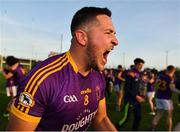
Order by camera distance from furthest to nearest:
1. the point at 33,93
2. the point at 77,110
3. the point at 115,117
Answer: the point at 115,117, the point at 77,110, the point at 33,93

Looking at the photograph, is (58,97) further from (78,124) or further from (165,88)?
(165,88)

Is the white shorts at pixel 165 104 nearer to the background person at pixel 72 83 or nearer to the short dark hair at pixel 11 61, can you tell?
the short dark hair at pixel 11 61

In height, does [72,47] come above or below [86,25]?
below

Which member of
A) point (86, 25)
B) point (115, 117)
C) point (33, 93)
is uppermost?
point (86, 25)

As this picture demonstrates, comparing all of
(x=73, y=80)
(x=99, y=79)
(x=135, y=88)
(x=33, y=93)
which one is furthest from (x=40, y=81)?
(x=135, y=88)

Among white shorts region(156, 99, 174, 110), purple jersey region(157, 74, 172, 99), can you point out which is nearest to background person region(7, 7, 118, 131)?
white shorts region(156, 99, 174, 110)

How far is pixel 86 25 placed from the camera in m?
3.29

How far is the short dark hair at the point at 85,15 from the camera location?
3.33 metres

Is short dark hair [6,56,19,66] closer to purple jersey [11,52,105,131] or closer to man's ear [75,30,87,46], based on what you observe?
purple jersey [11,52,105,131]

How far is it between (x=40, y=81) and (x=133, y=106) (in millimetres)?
7742

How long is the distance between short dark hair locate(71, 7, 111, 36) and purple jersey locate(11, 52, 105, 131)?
0.29m

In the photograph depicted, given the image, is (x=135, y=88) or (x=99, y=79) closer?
(x=99, y=79)

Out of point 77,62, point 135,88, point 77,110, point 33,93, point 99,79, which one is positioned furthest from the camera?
point 135,88

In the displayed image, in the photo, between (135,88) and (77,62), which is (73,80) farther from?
(135,88)
